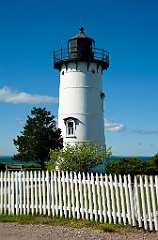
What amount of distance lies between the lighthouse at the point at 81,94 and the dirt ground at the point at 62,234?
18288 mm

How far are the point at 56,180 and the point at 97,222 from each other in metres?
1.79

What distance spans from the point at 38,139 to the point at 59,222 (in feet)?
48.7

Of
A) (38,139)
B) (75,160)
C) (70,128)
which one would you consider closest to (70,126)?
(70,128)

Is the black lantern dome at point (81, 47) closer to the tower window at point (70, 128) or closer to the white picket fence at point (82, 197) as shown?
the tower window at point (70, 128)

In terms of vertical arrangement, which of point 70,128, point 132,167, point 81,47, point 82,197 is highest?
point 81,47

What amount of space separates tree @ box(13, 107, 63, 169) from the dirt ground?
1505 cm

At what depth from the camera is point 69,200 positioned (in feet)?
29.7

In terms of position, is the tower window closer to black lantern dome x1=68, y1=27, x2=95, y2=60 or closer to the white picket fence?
black lantern dome x1=68, y1=27, x2=95, y2=60

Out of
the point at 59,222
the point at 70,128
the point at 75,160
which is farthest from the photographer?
the point at 70,128

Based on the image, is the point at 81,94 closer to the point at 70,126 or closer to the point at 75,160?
the point at 70,126

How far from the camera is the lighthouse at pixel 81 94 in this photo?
26.5 meters

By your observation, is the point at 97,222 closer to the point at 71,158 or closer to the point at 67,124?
the point at 71,158

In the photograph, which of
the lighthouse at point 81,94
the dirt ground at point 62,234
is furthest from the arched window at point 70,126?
the dirt ground at point 62,234

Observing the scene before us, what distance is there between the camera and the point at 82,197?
8828 mm
